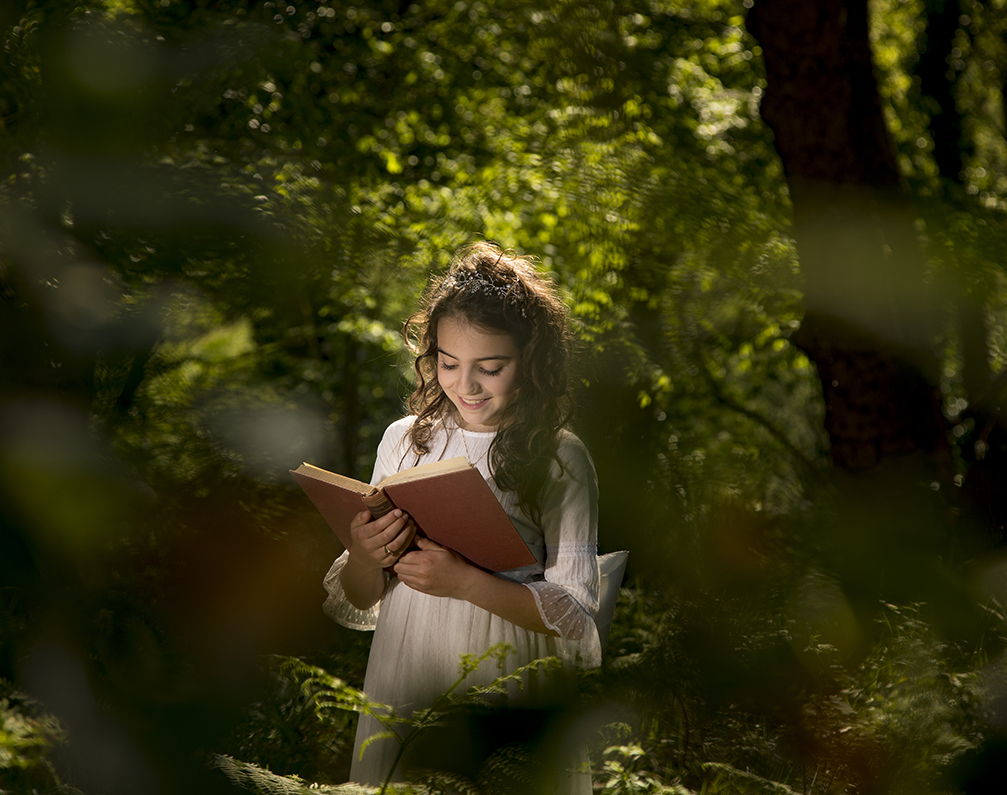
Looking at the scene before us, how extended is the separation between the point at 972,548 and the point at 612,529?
3.28 feet

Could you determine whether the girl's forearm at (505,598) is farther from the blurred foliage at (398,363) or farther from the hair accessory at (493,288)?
the hair accessory at (493,288)

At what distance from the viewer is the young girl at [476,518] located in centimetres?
113

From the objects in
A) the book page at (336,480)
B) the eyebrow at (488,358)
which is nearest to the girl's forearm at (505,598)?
the book page at (336,480)

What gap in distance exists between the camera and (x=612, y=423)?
2.88 metres

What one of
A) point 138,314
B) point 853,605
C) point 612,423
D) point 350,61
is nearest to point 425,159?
point 350,61

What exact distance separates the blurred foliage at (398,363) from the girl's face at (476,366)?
560mm

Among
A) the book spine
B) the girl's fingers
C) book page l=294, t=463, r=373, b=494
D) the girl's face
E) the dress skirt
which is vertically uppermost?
the girl's face

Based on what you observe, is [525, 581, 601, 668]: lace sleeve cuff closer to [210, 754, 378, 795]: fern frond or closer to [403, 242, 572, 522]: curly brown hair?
[403, 242, 572, 522]: curly brown hair

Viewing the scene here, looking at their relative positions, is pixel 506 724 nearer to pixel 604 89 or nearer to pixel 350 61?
pixel 604 89

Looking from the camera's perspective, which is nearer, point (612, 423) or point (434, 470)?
point (434, 470)

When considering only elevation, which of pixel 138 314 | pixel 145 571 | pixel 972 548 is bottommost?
pixel 145 571

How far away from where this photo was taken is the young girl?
3.72 ft

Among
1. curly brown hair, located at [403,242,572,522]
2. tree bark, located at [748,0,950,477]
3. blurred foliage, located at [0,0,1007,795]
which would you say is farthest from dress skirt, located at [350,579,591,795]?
tree bark, located at [748,0,950,477]

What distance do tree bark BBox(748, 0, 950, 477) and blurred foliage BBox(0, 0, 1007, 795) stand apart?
0.26 metres
